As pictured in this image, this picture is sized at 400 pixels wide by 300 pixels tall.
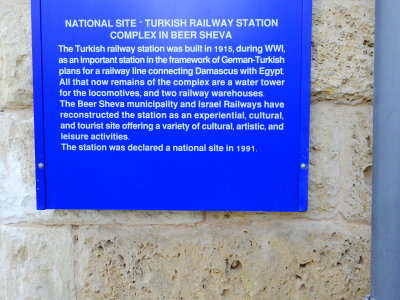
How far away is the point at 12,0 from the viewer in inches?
64.2

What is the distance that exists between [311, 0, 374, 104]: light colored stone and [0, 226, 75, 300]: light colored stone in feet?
3.96

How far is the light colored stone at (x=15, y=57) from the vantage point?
1634mm

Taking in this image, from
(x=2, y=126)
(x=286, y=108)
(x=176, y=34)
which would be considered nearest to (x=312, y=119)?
(x=286, y=108)

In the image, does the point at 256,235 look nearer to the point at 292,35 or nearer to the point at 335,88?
the point at 335,88

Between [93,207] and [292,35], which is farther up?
[292,35]

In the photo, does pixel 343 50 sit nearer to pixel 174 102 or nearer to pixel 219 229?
pixel 174 102

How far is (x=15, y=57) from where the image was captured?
165 cm

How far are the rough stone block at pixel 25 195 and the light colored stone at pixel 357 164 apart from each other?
596 millimetres

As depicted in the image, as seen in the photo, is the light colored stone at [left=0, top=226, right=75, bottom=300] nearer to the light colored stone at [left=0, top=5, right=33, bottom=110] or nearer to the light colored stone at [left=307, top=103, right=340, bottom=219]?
the light colored stone at [left=0, top=5, right=33, bottom=110]

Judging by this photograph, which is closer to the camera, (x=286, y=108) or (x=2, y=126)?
(x=286, y=108)

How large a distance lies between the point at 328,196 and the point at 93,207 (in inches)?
36.7

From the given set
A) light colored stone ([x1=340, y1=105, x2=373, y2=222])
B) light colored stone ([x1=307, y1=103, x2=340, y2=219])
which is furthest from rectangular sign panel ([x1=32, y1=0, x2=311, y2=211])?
light colored stone ([x1=340, y1=105, x2=373, y2=222])

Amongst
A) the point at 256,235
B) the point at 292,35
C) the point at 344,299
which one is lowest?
the point at 344,299

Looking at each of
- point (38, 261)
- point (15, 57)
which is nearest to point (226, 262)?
point (38, 261)
